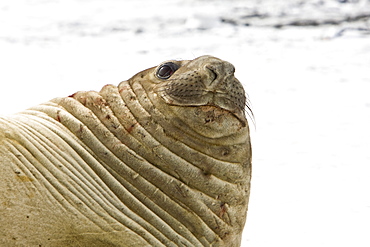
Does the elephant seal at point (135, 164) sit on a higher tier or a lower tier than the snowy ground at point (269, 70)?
higher

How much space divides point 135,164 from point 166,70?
1.73 feet

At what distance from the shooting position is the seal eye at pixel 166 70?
3.94 meters

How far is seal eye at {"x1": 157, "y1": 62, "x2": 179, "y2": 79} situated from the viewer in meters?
3.94

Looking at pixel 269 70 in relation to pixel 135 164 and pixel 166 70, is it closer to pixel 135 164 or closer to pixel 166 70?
pixel 166 70

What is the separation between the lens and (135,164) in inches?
145

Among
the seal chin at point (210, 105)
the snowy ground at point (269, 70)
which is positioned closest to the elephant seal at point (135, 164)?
the seal chin at point (210, 105)

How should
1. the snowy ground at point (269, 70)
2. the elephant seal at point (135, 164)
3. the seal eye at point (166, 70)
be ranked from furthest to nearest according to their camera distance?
the snowy ground at point (269, 70), the seal eye at point (166, 70), the elephant seal at point (135, 164)

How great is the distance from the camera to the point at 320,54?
8203 millimetres

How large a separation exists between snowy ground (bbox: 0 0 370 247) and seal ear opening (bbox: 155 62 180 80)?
1407 mm

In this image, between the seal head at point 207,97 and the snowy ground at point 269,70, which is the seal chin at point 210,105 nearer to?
the seal head at point 207,97

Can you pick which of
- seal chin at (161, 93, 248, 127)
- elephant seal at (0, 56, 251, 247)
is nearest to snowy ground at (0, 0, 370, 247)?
elephant seal at (0, 56, 251, 247)

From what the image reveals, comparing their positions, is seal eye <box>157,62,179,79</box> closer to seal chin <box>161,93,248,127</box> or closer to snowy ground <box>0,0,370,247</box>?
seal chin <box>161,93,248,127</box>

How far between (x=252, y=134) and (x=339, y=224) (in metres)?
1.46

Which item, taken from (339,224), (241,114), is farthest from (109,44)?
(241,114)
